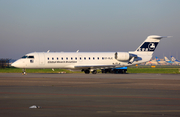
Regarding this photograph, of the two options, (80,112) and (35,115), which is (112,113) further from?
(35,115)

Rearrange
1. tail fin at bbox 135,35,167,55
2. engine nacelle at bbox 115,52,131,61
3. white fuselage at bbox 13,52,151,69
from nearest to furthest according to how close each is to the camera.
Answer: white fuselage at bbox 13,52,151,69 → engine nacelle at bbox 115,52,131,61 → tail fin at bbox 135,35,167,55

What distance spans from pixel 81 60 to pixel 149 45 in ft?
45.3

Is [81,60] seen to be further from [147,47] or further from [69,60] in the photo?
[147,47]


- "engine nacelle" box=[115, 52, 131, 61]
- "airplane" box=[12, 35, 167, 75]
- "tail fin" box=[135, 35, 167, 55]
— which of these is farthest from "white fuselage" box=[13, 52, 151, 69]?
"tail fin" box=[135, 35, 167, 55]

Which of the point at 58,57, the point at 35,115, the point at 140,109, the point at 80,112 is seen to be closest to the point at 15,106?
the point at 35,115

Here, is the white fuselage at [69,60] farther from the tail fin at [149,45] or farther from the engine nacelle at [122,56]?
the tail fin at [149,45]

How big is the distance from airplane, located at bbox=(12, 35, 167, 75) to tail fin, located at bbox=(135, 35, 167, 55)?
2.07 feet

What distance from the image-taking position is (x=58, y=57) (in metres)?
45.6

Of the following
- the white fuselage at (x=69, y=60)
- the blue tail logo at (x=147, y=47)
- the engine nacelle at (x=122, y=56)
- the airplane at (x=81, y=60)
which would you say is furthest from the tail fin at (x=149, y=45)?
the white fuselage at (x=69, y=60)

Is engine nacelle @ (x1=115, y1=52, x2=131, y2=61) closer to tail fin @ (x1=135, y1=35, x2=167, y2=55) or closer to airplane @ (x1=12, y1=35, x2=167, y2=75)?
airplane @ (x1=12, y1=35, x2=167, y2=75)

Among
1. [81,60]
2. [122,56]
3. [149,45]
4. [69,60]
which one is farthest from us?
[149,45]

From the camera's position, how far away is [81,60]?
46219 millimetres

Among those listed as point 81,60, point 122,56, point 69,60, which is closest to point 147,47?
point 122,56

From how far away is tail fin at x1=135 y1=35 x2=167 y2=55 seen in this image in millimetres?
49281
